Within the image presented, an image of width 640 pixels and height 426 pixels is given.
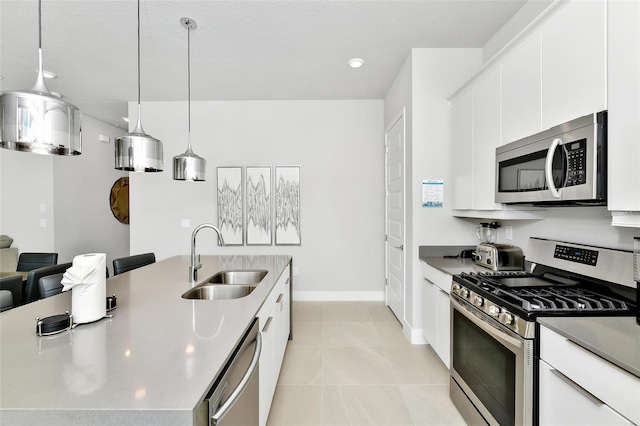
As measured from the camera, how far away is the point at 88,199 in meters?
4.98

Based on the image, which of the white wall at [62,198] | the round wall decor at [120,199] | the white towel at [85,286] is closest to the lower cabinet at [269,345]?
the white towel at [85,286]

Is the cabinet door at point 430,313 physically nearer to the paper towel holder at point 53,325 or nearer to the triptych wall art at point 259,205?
the triptych wall art at point 259,205

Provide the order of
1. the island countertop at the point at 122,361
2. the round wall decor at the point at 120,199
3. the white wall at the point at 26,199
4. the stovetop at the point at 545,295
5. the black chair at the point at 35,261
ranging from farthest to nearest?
the round wall decor at the point at 120,199
the white wall at the point at 26,199
the black chair at the point at 35,261
the stovetop at the point at 545,295
the island countertop at the point at 122,361

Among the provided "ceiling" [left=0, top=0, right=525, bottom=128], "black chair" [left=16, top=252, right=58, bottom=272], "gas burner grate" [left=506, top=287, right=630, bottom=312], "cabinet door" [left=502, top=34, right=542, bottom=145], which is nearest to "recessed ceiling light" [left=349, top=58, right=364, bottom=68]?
"ceiling" [left=0, top=0, right=525, bottom=128]

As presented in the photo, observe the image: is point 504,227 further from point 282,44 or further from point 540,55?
point 282,44

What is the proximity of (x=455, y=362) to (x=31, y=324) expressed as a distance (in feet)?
7.32

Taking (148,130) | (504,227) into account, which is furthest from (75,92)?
(504,227)

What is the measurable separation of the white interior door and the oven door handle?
1.33 m

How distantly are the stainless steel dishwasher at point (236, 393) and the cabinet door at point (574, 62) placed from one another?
1.84 meters

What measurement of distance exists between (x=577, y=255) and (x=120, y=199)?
6.55 m

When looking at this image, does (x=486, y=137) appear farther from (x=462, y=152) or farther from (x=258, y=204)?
(x=258, y=204)

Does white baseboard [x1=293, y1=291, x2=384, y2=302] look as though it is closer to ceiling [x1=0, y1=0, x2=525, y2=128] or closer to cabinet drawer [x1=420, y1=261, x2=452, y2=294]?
cabinet drawer [x1=420, y1=261, x2=452, y2=294]

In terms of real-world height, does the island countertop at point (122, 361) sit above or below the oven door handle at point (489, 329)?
above

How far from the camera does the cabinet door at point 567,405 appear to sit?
0.96 meters
